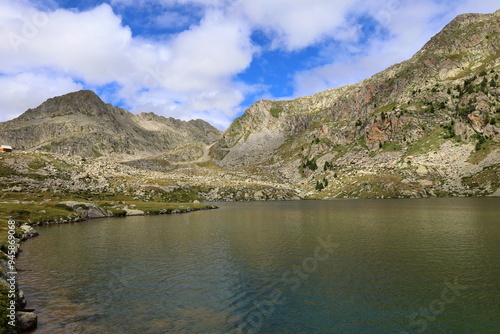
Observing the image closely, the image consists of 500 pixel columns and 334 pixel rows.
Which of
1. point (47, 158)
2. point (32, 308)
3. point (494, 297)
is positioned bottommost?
point (494, 297)

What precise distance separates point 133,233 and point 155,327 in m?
48.2

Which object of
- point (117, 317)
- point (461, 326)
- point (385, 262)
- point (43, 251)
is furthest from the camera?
point (43, 251)

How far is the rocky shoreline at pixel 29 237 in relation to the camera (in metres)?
20.3

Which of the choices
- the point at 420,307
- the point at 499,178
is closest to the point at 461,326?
the point at 420,307

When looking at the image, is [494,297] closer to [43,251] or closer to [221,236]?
[221,236]

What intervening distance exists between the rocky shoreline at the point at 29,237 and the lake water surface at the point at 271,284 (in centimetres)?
108

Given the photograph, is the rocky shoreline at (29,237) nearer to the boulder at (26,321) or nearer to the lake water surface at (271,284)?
the boulder at (26,321)

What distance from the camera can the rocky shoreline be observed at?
20297 millimetres

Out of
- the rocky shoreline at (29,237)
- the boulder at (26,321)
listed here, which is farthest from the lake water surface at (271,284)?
the rocky shoreline at (29,237)

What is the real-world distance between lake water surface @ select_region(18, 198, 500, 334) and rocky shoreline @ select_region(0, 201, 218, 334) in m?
1.08

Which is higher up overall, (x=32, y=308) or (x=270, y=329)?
(x=32, y=308)

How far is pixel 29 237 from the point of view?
60438 millimetres

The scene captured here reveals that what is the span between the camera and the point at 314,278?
31.6m

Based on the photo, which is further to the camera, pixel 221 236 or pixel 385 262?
pixel 221 236
